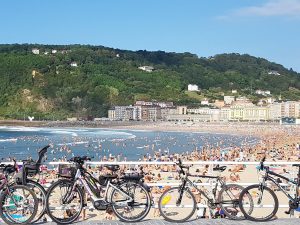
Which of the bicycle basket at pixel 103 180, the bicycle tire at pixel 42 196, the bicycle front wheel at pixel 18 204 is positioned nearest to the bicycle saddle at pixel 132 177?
the bicycle basket at pixel 103 180

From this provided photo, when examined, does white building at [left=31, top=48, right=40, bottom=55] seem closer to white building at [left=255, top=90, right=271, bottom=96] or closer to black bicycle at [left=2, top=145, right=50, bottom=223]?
white building at [left=255, top=90, right=271, bottom=96]

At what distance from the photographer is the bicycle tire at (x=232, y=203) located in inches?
268

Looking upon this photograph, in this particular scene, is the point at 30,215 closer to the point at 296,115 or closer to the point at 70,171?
the point at 70,171

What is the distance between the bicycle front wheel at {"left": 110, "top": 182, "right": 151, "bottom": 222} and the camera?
6.54 m

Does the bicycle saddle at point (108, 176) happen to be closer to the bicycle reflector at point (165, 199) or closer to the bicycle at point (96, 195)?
the bicycle at point (96, 195)

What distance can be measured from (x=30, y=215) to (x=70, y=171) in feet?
2.43

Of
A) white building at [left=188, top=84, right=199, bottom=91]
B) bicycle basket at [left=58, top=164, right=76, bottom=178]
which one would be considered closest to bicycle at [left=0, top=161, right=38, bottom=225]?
bicycle basket at [left=58, top=164, right=76, bottom=178]

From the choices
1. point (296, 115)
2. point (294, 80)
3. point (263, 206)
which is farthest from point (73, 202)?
point (294, 80)

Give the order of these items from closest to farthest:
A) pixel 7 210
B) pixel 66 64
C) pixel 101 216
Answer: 1. pixel 7 210
2. pixel 101 216
3. pixel 66 64

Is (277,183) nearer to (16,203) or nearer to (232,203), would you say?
(232,203)

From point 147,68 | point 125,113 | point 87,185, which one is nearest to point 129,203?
point 87,185

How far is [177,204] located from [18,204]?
2075 mm

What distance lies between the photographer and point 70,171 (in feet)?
21.3

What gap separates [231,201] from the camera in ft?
22.5
